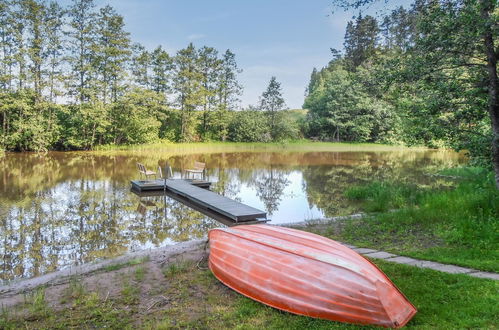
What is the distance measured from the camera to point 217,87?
38094 millimetres

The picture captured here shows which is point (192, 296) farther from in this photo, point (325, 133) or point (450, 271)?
point (325, 133)

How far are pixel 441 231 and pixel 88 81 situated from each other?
Result: 96.3ft

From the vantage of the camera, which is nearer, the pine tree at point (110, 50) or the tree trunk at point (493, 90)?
the tree trunk at point (493, 90)

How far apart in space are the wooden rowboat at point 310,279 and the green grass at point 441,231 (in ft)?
6.40

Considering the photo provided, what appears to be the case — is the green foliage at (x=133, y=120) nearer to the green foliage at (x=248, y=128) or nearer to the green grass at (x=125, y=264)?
the green foliage at (x=248, y=128)

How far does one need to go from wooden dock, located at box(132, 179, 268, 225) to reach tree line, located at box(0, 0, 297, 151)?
1856cm

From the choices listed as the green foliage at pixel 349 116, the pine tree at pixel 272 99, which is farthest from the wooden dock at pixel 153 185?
the green foliage at pixel 349 116

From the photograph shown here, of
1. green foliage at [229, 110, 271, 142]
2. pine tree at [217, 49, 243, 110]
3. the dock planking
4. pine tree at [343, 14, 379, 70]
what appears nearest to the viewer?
the dock planking

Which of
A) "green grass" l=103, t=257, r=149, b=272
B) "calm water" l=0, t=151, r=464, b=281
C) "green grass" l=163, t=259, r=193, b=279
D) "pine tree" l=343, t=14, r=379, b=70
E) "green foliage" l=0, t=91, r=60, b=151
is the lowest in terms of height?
"calm water" l=0, t=151, r=464, b=281

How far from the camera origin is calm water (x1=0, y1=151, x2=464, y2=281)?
20.3 ft

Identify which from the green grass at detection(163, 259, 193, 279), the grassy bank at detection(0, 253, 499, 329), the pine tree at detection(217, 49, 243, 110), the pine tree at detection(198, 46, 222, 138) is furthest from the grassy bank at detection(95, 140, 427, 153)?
the grassy bank at detection(0, 253, 499, 329)

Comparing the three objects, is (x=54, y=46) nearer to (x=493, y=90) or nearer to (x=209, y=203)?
(x=209, y=203)

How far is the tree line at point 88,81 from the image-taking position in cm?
2542

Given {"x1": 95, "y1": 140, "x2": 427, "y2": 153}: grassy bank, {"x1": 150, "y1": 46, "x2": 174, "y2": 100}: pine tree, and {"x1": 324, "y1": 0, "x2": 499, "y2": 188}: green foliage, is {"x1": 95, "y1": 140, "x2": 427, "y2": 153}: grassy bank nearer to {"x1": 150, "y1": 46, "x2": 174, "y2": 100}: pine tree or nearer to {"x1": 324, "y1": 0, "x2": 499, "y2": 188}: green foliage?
{"x1": 150, "y1": 46, "x2": 174, "y2": 100}: pine tree
